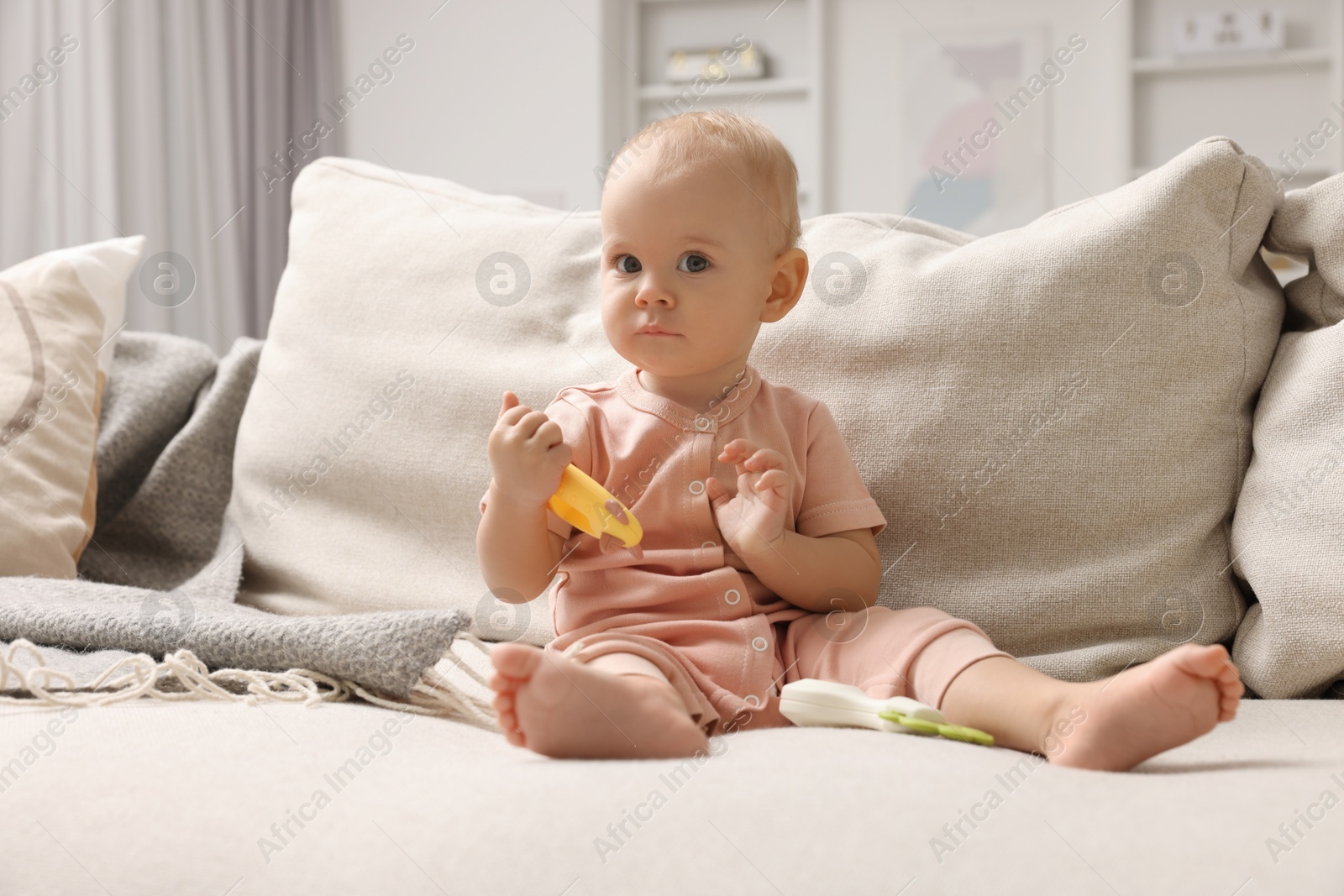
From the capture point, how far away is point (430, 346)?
1.09 meters

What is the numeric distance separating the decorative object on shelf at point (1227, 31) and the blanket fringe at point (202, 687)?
2930 millimetres

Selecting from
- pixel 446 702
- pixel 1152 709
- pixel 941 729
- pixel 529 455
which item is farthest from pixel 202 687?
pixel 1152 709

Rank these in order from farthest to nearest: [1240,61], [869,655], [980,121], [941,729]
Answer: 1. [980,121]
2. [1240,61]
3. [869,655]
4. [941,729]

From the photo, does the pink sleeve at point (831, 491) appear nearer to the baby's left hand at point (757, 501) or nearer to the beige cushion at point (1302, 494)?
the baby's left hand at point (757, 501)

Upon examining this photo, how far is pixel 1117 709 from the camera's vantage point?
1.98 ft

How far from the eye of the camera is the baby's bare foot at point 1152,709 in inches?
23.0

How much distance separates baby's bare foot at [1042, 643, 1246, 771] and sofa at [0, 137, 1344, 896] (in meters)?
0.02

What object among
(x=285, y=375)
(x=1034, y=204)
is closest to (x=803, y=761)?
(x=285, y=375)

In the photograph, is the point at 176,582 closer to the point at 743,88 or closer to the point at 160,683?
the point at 160,683

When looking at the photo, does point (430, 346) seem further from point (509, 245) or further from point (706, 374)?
point (706, 374)

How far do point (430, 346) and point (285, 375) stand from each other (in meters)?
0.18

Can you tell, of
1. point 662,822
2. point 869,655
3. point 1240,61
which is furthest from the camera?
point 1240,61

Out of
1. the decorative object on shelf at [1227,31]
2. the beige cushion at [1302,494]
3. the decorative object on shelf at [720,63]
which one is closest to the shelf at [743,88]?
the decorative object on shelf at [720,63]

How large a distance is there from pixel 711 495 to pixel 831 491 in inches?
4.0
